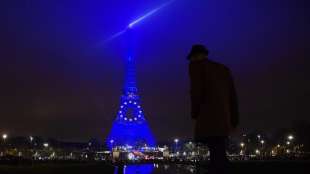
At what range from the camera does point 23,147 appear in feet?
495

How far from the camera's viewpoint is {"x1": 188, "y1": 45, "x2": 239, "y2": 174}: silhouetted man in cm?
575

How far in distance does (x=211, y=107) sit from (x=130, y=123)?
16691cm

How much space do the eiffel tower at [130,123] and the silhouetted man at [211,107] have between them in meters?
154

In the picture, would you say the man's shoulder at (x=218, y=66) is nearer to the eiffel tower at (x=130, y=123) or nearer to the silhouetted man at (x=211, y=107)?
the silhouetted man at (x=211, y=107)

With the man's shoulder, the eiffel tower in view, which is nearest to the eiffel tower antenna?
the eiffel tower

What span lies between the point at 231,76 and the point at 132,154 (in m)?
136

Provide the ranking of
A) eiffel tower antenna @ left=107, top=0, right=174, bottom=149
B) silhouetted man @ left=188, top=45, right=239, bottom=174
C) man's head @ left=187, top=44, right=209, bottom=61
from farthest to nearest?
1. eiffel tower antenna @ left=107, top=0, right=174, bottom=149
2. man's head @ left=187, top=44, right=209, bottom=61
3. silhouetted man @ left=188, top=45, right=239, bottom=174

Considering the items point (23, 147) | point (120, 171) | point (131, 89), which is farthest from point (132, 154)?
point (120, 171)

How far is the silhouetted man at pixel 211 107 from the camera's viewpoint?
18.9ft

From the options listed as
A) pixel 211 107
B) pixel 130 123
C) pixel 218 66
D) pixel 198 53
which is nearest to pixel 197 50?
pixel 198 53

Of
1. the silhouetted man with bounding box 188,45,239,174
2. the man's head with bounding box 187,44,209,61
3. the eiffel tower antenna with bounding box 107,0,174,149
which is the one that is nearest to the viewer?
the silhouetted man with bounding box 188,45,239,174

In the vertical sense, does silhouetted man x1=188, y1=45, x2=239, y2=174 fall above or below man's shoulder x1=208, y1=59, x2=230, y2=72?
below

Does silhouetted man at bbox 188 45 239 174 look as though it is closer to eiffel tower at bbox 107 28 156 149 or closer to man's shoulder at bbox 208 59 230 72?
man's shoulder at bbox 208 59 230 72

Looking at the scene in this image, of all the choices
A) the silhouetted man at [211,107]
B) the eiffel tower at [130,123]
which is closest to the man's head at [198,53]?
the silhouetted man at [211,107]
